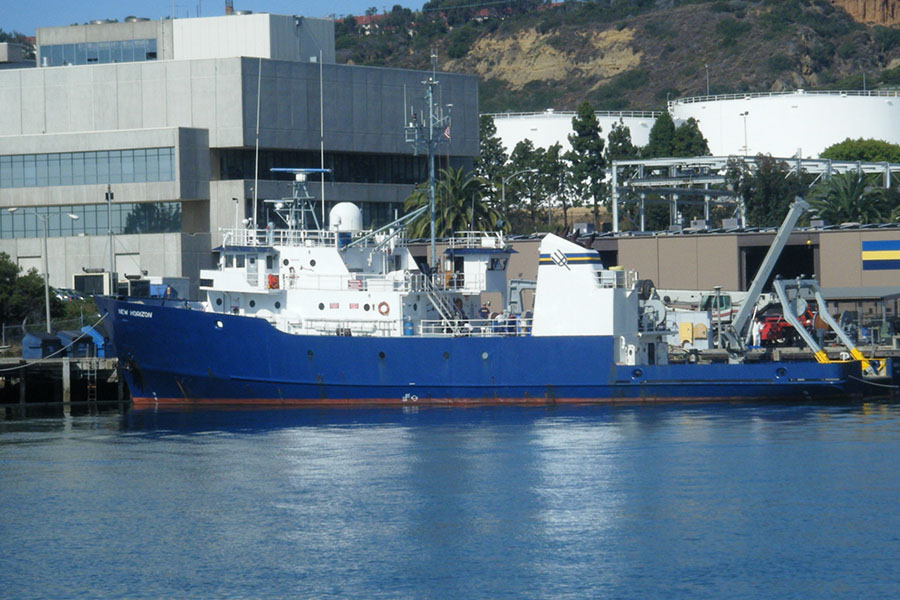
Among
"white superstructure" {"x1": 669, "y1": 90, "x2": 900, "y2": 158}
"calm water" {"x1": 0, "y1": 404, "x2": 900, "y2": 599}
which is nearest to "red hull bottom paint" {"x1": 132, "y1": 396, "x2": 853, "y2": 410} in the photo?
"calm water" {"x1": 0, "y1": 404, "x2": 900, "y2": 599}

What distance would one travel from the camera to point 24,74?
74.8 m

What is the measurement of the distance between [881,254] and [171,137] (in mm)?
35297

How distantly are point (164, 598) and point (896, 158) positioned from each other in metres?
92.4

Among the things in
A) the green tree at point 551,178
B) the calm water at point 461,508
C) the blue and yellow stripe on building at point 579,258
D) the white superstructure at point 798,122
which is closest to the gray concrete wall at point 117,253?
the calm water at point 461,508

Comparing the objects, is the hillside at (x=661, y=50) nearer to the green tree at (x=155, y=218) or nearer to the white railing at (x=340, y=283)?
the green tree at (x=155, y=218)

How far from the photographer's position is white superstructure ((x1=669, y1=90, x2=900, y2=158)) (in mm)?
110938

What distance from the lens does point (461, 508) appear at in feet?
94.7

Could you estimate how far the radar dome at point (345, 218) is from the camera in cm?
4547

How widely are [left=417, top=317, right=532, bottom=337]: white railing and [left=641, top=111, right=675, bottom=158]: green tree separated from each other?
62.2 meters

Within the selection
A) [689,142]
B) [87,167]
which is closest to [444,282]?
[87,167]

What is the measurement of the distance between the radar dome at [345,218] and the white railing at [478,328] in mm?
4099

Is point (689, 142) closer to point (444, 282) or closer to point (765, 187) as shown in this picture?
point (765, 187)

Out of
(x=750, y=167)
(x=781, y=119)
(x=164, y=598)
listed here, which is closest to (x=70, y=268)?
(x=750, y=167)

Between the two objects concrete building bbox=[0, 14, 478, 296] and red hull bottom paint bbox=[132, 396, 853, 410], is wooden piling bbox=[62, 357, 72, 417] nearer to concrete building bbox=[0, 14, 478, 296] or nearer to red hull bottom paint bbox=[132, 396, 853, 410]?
red hull bottom paint bbox=[132, 396, 853, 410]
